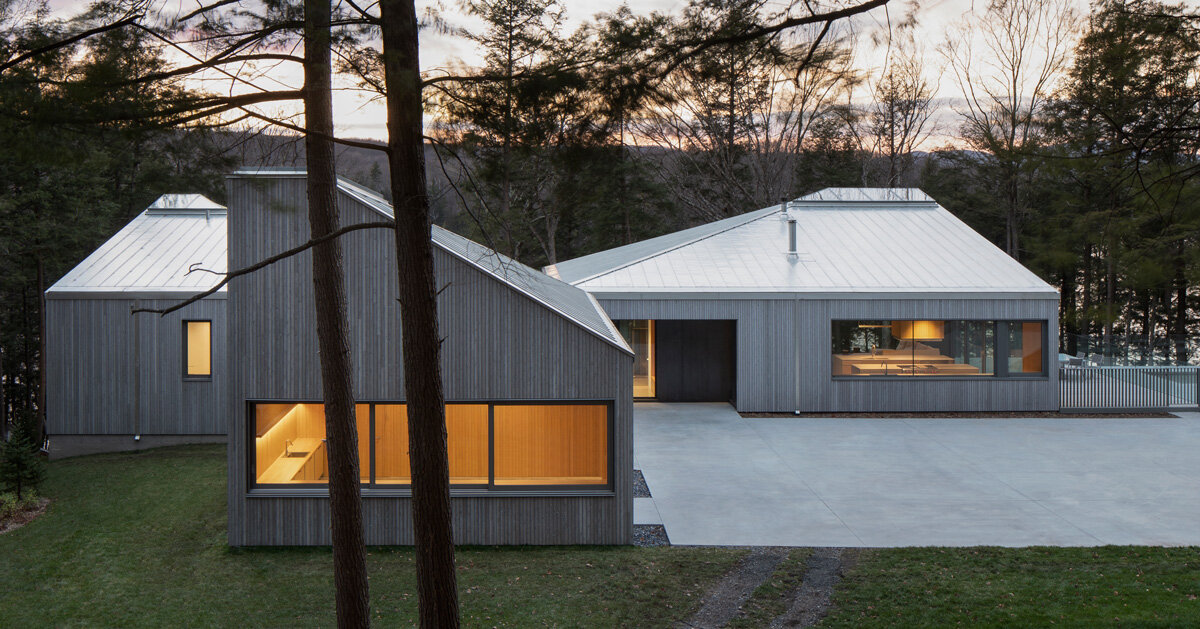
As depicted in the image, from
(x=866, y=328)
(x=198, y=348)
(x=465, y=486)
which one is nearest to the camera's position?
(x=465, y=486)

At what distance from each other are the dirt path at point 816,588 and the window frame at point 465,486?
2.17 metres

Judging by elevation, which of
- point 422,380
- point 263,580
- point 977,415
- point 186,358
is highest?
point 422,380

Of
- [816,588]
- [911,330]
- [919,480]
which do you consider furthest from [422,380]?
[911,330]

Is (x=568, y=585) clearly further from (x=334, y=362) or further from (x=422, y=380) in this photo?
(x=422, y=380)

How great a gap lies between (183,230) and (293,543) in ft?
35.9

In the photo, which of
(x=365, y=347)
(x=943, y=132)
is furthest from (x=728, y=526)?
(x=943, y=132)

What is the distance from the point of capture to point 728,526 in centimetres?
927

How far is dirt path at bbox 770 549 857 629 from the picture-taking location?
665cm

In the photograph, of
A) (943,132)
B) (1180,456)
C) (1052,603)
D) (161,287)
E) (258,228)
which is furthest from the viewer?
(943,132)

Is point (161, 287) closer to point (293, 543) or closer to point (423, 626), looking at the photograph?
point (293, 543)

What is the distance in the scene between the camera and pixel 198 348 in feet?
48.8

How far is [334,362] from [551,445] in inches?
121

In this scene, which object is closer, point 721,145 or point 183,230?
point 183,230

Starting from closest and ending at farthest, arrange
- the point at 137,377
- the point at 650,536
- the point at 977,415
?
the point at 650,536, the point at 137,377, the point at 977,415
